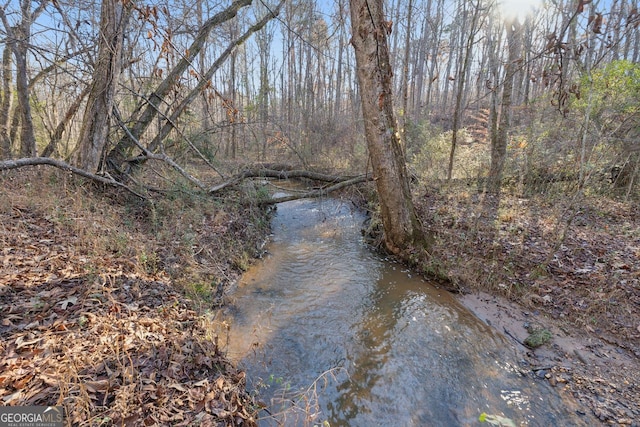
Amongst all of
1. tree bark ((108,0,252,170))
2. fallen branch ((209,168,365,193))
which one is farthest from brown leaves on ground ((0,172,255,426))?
tree bark ((108,0,252,170))

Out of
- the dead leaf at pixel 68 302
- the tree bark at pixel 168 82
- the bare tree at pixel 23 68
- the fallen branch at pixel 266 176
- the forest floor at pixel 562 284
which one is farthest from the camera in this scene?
the fallen branch at pixel 266 176

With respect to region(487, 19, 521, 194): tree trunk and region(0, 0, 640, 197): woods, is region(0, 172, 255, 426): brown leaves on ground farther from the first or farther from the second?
region(487, 19, 521, 194): tree trunk

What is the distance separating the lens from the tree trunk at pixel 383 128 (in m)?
4.46

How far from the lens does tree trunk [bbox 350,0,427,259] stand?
4.46 meters

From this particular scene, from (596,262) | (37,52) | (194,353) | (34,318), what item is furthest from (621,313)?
(37,52)

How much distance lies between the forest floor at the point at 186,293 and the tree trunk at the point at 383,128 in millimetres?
742

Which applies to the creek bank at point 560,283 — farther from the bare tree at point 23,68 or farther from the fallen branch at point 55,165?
the bare tree at point 23,68

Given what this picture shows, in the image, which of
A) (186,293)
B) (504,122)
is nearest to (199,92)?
(186,293)

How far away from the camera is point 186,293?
3918 mm

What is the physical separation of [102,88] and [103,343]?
4.67 meters

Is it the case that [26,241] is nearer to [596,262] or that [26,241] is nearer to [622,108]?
[596,262]

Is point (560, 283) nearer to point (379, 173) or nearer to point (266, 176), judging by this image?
point (379, 173)

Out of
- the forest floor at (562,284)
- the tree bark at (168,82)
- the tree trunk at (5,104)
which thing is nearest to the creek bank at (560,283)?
the forest floor at (562,284)

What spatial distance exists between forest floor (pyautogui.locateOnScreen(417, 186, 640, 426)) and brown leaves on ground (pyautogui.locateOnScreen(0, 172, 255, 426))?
11.4 feet
